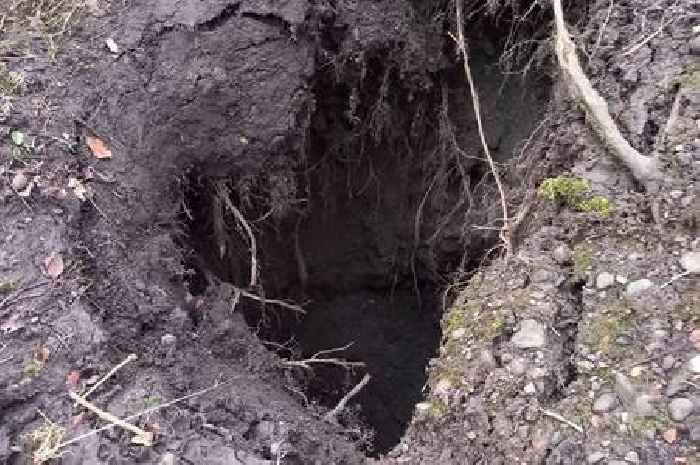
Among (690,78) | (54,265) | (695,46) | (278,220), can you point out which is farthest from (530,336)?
(278,220)

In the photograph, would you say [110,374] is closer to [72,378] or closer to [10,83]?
[72,378]

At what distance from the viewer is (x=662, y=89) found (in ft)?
6.46

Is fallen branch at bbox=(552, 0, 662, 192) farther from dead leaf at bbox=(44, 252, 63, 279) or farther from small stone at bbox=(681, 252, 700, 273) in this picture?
dead leaf at bbox=(44, 252, 63, 279)

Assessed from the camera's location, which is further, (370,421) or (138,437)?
(370,421)

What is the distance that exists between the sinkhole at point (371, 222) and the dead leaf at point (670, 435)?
96cm

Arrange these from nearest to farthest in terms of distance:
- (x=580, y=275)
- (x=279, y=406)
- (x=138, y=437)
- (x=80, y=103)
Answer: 1. (x=138, y=437)
2. (x=580, y=275)
3. (x=279, y=406)
4. (x=80, y=103)

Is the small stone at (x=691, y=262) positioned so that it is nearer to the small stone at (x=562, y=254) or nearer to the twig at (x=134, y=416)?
the small stone at (x=562, y=254)

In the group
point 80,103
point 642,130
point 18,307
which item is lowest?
point 642,130

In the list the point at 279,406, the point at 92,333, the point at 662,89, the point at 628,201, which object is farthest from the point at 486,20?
the point at 92,333

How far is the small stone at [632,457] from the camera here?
4.87 feet

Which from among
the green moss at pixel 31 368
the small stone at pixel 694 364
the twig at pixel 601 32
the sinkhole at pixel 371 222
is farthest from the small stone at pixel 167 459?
the twig at pixel 601 32

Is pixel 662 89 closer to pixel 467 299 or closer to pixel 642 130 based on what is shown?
pixel 642 130

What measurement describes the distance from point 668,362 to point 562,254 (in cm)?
40

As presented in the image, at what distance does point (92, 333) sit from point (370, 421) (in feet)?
5.66
